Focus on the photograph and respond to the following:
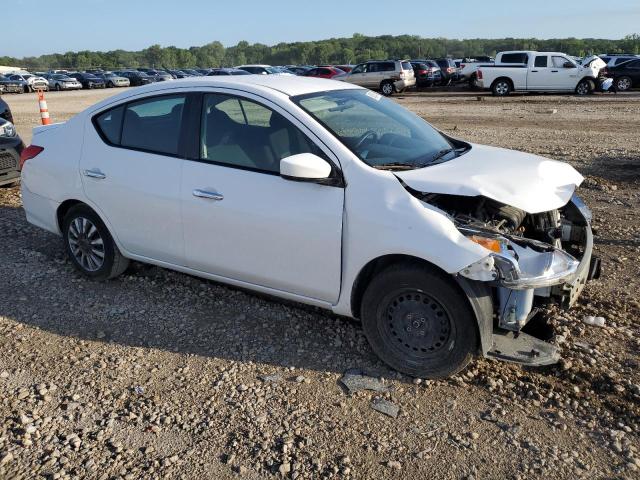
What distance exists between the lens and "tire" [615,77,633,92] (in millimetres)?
26125

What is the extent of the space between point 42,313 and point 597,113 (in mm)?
17552

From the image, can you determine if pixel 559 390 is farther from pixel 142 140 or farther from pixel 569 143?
pixel 569 143

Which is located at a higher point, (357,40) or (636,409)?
(357,40)

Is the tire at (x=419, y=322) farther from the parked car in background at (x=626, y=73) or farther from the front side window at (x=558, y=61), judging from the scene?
the parked car in background at (x=626, y=73)

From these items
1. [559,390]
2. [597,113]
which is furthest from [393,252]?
[597,113]

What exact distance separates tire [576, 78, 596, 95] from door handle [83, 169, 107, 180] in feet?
79.3

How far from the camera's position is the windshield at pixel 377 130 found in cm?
393

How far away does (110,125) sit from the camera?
4855 millimetres

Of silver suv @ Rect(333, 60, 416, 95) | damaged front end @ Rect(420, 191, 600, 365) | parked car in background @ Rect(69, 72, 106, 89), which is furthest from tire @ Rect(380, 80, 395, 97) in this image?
parked car in background @ Rect(69, 72, 106, 89)

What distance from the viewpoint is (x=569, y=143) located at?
39.8 feet

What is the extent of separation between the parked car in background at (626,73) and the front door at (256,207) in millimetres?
26189

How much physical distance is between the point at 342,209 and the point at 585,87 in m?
24.5

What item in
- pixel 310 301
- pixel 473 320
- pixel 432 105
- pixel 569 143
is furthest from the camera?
pixel 432 105

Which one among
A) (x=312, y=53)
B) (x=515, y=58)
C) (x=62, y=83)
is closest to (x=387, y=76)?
(x=515, y=58)
